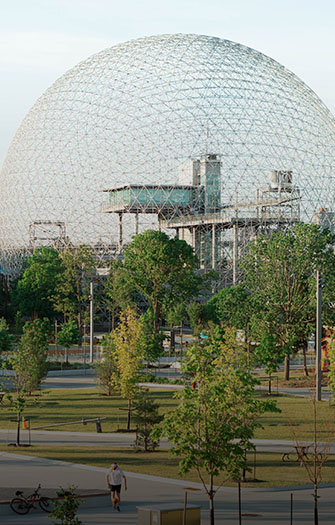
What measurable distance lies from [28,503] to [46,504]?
1.38 feet

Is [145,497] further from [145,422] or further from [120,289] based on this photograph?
[120,289]

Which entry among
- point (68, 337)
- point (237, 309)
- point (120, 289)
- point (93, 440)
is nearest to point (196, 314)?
point (120, 289)

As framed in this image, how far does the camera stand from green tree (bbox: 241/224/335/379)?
55156 mm

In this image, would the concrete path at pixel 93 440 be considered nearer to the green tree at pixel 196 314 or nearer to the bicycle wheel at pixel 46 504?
the bicycle wheel at pixel 46 504

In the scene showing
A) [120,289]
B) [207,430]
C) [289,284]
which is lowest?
[207,430]

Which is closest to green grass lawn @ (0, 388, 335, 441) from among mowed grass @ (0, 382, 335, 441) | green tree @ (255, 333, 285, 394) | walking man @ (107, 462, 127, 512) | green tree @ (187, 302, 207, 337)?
mowed grass @ (0, 382, 335, 441)

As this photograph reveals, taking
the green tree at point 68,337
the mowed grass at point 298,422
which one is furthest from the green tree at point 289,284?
the green tree at point 68,337

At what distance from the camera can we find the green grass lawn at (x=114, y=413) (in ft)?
120

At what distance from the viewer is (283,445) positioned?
1319 inches

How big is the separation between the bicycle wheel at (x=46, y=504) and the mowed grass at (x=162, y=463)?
15.7 feet

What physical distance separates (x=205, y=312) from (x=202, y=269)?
2334 cm

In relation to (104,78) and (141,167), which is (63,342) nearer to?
(141,167)

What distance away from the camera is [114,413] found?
4228 cm

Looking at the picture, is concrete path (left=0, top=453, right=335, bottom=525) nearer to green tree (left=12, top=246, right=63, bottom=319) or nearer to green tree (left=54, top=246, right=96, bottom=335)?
green tree (left=54, top=246, right=96, bottom=335)
